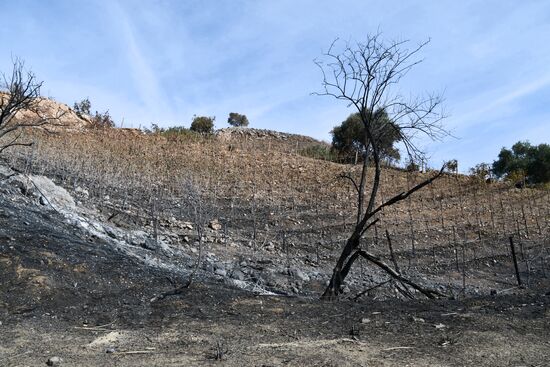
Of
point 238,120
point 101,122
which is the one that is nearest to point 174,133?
point 101,122

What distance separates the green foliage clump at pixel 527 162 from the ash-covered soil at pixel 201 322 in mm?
20623

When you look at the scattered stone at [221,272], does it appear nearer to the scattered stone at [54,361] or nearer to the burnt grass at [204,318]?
the burnt grass at [204,318]

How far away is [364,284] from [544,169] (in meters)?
18.5

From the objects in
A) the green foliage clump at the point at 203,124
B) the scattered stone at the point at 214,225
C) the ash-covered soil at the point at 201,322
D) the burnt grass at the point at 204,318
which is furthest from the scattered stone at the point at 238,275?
the green foliage clump at the point at 203,124

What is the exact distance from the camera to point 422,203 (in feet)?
56.7

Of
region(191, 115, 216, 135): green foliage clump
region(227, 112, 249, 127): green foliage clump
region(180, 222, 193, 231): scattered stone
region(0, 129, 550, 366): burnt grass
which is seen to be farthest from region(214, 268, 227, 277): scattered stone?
region(227, 112, 249, 127): green foliage clump

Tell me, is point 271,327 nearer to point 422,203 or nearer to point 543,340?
point 543,340

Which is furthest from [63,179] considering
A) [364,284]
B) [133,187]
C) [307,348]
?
[307,348]

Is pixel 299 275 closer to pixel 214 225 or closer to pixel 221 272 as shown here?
pixel 221 272

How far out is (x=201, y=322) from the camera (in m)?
4.80

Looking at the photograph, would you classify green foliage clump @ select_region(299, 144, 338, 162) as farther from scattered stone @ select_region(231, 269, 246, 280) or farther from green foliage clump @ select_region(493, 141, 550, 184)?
scattered stone @ select_region(231, 269, 246, 280)

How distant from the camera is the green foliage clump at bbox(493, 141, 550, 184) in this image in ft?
79.4

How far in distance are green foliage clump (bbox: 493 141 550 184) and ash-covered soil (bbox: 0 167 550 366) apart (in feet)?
67.7

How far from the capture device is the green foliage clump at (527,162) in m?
24.2
